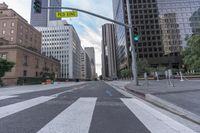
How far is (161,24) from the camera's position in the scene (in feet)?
242

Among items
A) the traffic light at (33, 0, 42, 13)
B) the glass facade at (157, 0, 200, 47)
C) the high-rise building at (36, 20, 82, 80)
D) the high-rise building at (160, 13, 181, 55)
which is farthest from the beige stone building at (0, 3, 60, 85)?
the glass facade at (157, 0, 200, 47)

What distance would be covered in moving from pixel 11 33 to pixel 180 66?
7321 cm

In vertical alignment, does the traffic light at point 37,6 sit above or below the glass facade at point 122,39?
below

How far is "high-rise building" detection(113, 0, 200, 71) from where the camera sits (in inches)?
2798

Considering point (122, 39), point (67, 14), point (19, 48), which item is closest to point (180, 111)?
point (67, 14)

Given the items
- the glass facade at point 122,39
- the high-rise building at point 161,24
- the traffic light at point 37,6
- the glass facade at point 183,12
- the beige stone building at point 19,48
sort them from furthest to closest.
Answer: the glass facade at point 183,12 → the glass facade at point 122,39 → the high-rise building at point 161,24 → the beige stone building at point 19,48 → the traffic light at point 37,6

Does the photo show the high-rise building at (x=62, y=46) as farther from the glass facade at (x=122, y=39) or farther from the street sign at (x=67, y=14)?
the street sign at (x=67, y=14)

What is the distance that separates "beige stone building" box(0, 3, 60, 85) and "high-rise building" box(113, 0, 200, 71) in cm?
4299

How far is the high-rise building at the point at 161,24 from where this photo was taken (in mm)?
71062

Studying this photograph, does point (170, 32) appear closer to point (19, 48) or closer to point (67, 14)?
point (19, 48)

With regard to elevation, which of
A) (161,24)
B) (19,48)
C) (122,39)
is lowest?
(19,48)

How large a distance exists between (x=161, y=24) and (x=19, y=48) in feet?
222

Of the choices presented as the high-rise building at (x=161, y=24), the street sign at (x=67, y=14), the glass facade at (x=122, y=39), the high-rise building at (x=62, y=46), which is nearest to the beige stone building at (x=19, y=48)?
the street sign at (x=67, y=14)

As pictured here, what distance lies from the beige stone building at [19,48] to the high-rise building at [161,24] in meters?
43.0
